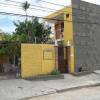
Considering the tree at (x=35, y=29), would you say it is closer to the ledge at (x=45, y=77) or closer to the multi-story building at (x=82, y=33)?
the multi-story building at (x=82, y=33)

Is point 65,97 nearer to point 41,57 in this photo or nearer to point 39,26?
point 41,57

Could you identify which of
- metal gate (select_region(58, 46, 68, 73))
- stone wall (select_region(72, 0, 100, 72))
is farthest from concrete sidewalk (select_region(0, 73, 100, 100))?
stone wall (select_region(72, 0, 100, 72))

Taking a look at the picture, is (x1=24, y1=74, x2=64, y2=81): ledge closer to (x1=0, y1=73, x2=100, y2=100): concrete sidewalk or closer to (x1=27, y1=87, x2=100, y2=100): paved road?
(x1=0, y1=73, x2=100, y2=100): concrete sidewalk

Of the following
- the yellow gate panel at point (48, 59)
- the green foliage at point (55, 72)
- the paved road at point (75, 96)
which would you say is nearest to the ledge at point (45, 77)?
the green foliage at point (55, 72)

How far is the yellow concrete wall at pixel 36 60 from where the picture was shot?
765 inches

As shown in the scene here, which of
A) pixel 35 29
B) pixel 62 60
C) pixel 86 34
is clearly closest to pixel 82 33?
pixel 86 34

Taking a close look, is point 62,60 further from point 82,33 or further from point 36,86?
point 36,86

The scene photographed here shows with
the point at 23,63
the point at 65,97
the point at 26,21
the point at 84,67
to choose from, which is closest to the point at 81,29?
the point at 84,67

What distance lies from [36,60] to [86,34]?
19.4ft

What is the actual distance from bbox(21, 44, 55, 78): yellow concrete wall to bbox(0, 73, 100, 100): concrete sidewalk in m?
1.30

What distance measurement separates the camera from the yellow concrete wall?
1944 centimetres

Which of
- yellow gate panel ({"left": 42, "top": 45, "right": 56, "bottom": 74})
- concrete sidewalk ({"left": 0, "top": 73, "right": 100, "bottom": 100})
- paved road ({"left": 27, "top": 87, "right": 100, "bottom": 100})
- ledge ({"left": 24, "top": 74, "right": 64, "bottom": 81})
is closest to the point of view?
paved road ({"left": 27, "top": 87, "right": 100, "bottom": 100})

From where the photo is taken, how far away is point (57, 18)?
26.4m

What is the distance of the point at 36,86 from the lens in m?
17.1
